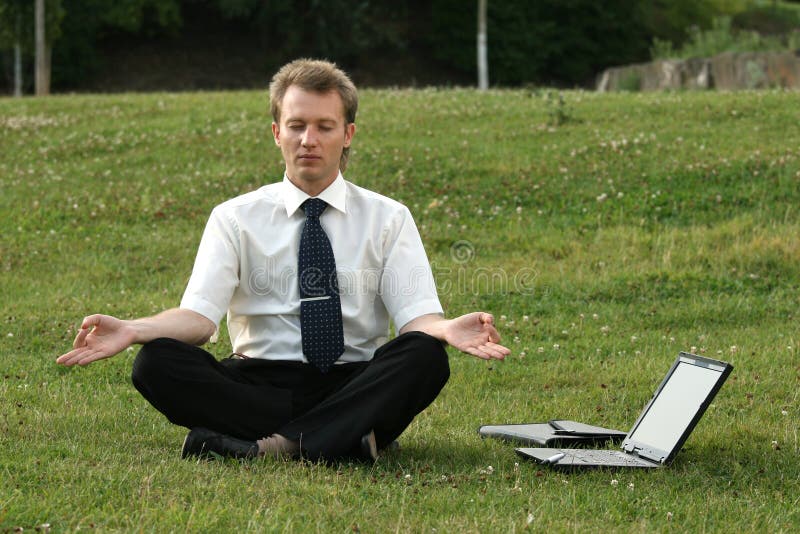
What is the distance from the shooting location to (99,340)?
14.9 ft

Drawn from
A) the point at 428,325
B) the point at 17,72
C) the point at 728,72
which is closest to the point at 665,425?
the point at 428,325

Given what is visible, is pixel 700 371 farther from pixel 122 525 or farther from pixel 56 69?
pixel 56 69

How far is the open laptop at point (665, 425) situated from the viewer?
4.87 metres

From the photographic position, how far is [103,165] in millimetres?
13922

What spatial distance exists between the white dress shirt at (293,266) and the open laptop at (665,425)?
0.93 m

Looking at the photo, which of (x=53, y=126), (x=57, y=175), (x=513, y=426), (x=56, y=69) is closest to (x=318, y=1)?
(x=56, y=69)

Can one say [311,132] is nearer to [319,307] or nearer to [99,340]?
[319,307]

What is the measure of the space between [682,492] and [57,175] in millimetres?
10724

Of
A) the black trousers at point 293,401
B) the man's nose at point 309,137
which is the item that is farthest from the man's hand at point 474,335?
the man's nose at point 309,137

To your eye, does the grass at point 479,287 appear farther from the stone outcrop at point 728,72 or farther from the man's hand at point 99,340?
the stone outcrop at point 728,72

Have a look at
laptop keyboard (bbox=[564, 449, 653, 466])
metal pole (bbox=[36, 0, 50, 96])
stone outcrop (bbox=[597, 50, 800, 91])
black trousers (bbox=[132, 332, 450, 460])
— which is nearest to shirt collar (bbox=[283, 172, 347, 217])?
black trousers (bbox=[132, 332, 450, 460])

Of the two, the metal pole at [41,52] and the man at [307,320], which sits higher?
the metal pole at [41,52]

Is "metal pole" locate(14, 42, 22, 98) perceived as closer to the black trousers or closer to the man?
the man

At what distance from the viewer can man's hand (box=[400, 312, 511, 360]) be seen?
180 inches
